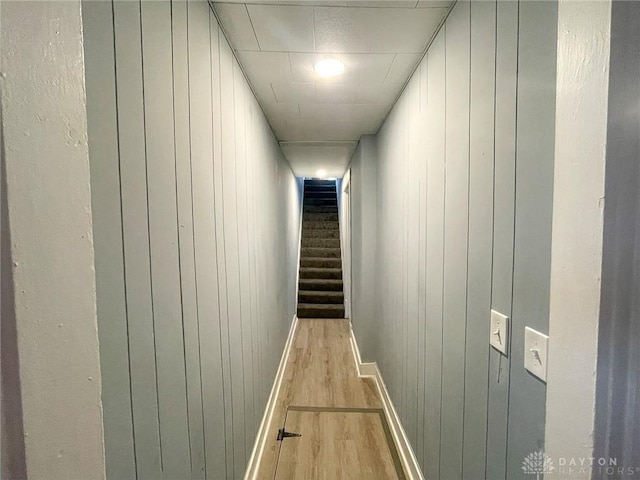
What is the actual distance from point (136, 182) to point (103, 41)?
270mm

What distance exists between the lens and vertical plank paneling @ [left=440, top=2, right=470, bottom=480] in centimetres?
Result: 100

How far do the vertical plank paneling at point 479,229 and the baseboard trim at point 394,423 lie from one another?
68 centimetres

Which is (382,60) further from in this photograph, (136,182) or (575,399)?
(575,399)

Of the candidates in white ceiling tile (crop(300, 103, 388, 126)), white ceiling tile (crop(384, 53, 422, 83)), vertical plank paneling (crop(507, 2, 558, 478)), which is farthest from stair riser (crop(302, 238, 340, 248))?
vertical plank paneling (crop(507, 2, 558, 478))

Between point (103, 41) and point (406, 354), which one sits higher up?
point (103, 41)

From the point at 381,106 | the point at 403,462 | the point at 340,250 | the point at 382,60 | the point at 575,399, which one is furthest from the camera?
the point at 340,250

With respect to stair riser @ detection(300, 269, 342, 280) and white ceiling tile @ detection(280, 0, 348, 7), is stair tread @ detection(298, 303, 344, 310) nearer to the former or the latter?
stair riser @ detection(300, 269, 342, 280)

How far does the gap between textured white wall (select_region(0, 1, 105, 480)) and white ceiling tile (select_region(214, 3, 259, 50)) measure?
0.89m

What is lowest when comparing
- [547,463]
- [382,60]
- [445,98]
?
[547,463]

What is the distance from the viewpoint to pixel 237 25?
1125 millimetres

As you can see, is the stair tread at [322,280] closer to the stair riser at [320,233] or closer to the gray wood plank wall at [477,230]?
the stair riser at [320,233]

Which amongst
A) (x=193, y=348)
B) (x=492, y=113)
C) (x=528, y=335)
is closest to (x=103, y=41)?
(x=193, y=348)

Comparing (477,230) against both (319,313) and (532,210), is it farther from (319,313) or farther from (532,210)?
(319,313)

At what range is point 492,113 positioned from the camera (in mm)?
831
